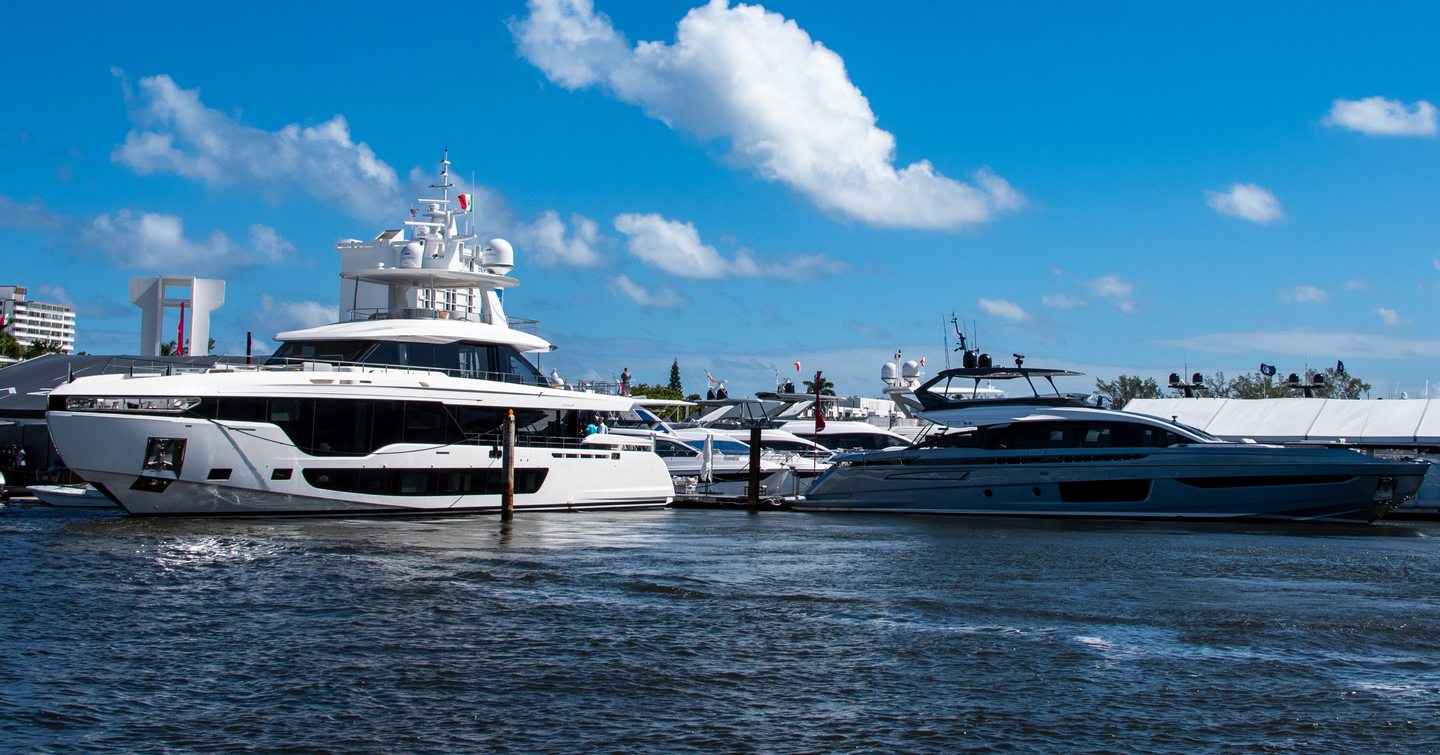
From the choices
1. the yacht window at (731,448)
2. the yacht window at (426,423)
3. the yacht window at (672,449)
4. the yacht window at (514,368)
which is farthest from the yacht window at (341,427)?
the yacht window at (731,448)

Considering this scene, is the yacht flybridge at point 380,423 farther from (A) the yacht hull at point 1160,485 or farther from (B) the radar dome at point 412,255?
(A) the yacht hull at point 1160,485

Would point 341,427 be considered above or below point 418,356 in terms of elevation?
below

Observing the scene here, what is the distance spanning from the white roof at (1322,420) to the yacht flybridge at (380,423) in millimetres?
20973

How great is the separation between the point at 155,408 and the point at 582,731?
58.1 feet

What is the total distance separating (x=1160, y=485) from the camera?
31.5 metres

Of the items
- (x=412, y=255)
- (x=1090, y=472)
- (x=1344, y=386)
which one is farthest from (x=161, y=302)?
(x=1344, y=386)

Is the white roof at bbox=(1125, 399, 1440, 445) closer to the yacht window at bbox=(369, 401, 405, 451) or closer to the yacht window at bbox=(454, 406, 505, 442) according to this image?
the yacht window at bbox=(454, 406, 505, 442)

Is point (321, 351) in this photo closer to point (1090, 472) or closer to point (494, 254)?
point (494, 254)

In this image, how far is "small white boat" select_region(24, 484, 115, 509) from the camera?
2948 cm

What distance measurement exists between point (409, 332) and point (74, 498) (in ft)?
27.0

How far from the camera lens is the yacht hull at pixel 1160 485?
101 feet

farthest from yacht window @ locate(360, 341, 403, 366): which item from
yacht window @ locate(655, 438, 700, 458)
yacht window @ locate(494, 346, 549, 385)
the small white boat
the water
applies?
yacht window @ locate(655, 438, 700, 458)

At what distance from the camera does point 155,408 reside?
25.8m

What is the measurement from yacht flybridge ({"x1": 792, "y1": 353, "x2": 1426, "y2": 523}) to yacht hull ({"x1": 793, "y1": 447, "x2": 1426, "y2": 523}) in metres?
0.02
